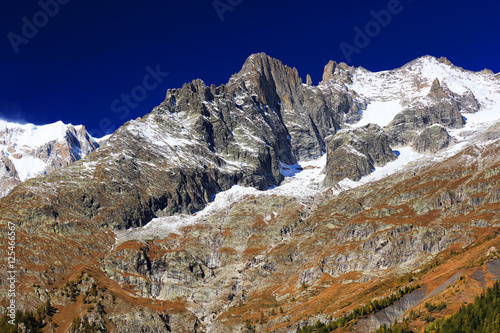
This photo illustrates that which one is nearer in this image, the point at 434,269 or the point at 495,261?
the point at 495,261

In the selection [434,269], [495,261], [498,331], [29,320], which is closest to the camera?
[498,331]

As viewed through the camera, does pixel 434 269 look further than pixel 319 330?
Yes

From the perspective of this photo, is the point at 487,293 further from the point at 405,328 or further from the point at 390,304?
the point at 390,304

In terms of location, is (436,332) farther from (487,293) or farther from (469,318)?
(487,293)

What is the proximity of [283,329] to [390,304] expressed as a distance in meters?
60.2

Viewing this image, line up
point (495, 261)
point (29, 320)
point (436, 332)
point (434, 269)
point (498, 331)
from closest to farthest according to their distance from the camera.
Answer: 1. point (498, 331)
2. point (436, 332)
3. point (495, 261)
4. point (434, 269)
5. point (29, 320)

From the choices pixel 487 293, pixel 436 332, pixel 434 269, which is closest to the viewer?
pixel 436 332

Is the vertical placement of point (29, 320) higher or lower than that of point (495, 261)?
higher

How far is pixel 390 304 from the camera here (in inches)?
5842

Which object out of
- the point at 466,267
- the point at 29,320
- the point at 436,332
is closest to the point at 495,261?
the point at 466,267

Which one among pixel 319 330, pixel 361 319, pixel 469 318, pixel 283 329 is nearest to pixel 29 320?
pixel 283 329

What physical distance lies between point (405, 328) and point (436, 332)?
1247 cm

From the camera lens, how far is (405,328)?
124688 millimetres

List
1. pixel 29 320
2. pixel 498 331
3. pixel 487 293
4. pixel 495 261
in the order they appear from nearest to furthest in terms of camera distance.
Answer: pixel 498 331
pixel 487 293
pixel 495 261
pixel 29 320
